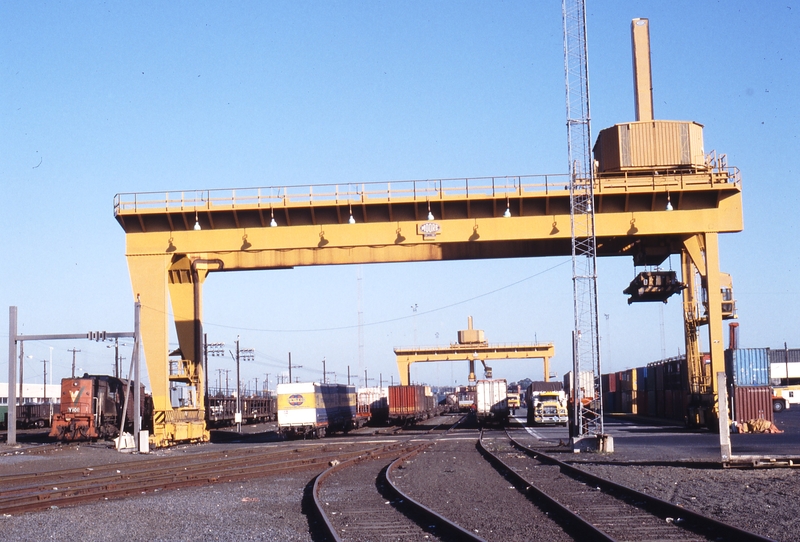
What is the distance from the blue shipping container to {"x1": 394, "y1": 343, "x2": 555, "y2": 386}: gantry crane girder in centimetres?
4008

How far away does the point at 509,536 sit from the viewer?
34.9 feet

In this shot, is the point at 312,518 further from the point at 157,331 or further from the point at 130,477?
the point at 157,331

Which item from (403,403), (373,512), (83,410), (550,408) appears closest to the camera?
(373,512)

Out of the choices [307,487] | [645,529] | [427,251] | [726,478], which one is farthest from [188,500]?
[427,251]

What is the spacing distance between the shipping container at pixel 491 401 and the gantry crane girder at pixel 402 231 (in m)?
21.8

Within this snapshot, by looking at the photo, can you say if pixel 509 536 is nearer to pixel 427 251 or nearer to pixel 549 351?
pixel 427 251

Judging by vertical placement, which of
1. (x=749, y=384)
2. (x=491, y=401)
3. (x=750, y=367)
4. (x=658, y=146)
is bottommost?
(x=491, y=401)

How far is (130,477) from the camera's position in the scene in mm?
20203

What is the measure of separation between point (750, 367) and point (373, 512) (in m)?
32.9

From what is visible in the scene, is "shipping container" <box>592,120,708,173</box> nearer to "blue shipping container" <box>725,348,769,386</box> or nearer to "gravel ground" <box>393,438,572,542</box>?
"blue shipping container" <box>725,348,769,386</box>

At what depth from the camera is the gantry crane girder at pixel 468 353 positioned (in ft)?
266

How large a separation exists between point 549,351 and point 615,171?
50.2m

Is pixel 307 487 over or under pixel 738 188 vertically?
under

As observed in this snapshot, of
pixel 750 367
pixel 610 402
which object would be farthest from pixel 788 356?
pixel 750 367
